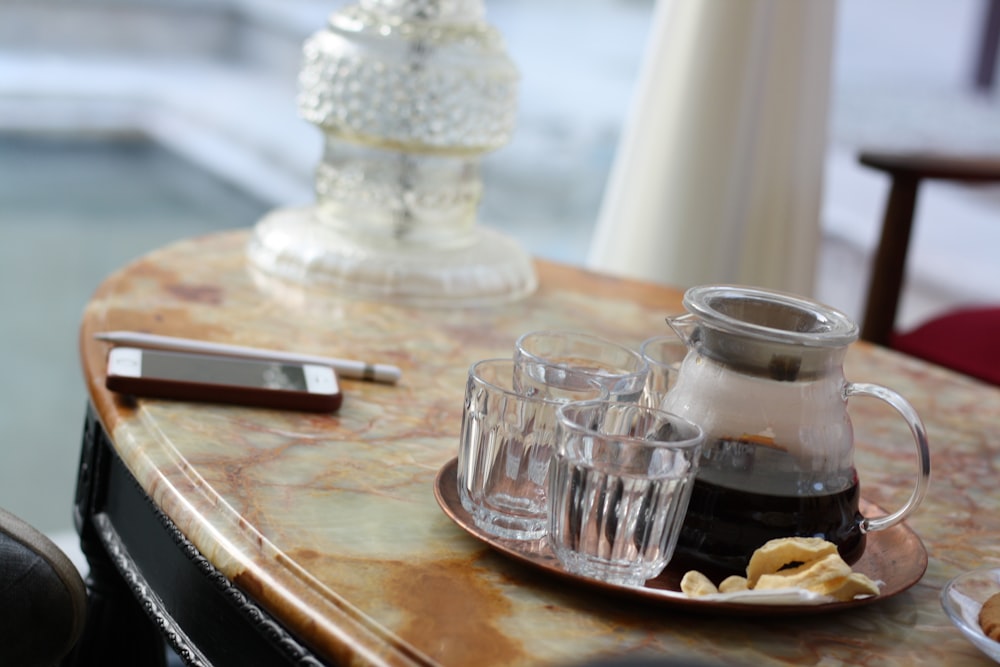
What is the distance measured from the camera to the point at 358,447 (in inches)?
25.7

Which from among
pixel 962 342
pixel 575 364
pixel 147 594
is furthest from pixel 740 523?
pixel 962 342

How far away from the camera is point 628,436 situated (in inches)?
20.3

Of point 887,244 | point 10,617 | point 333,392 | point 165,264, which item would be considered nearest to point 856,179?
point 887,244

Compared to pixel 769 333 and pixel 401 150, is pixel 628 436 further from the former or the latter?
pixel 401 150

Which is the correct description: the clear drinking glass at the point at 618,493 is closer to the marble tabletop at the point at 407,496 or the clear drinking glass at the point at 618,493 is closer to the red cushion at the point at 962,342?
the marble tabletop at the point at 407,496

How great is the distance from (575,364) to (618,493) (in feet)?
0.44

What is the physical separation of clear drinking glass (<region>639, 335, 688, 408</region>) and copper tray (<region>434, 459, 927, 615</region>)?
109mm

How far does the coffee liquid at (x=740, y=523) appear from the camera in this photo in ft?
1.71

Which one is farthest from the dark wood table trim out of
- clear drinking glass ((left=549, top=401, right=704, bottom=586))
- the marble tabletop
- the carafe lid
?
the carafe lid

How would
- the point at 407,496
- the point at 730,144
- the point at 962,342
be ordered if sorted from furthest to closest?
the point at 730,144, the point at 962,342, the point at 407,496

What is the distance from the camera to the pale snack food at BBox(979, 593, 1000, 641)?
1.61 ft

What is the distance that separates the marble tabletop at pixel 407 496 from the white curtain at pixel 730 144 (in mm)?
610

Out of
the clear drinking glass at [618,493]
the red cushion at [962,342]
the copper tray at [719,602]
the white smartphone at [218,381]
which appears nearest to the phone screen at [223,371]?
the white smartphone at [218,381]

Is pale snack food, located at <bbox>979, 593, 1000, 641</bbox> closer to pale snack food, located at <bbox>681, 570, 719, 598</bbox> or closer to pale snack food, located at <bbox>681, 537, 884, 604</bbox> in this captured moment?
pale snack food, located at <bbox>681, 537, 884, 604</bbox>
